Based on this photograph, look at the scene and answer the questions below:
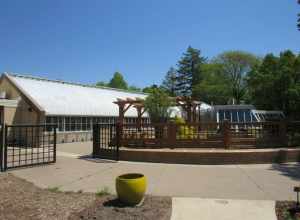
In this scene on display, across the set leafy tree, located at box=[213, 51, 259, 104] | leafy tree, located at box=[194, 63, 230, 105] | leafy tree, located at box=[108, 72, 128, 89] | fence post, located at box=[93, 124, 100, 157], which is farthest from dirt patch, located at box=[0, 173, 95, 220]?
leafy tree, located at box=[108, 72, 128, 89]

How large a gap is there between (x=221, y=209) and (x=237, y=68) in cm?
4978

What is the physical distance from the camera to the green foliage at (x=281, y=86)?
2473cm

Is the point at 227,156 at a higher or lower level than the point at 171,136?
lower

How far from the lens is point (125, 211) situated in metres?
5.73

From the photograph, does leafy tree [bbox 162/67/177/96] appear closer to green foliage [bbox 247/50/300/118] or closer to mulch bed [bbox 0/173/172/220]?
green foliage [bbox 247/50/300/118]

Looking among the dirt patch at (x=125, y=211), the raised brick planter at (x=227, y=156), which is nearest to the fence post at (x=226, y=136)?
the raised brick planter at (x=227, y=156)

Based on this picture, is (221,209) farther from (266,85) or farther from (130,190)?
(266,85)

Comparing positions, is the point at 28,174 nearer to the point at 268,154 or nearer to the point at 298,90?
the point at 268,154

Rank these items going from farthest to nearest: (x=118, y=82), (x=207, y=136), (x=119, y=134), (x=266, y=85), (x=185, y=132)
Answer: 1. (x=118, y=82)
2. (x=266, y=85)
3. (x=185, y=132)
4. (x=119, y=134)
5. (x=207, y=136)

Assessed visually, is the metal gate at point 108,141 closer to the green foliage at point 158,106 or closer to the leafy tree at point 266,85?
the green foliage at point 158,106

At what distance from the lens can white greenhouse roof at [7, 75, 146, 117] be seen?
21.2 metres

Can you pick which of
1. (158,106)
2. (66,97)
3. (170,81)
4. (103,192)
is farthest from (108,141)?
(170,81)

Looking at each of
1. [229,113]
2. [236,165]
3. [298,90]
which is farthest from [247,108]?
[236,165]

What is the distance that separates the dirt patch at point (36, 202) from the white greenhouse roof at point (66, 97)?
13814mm
